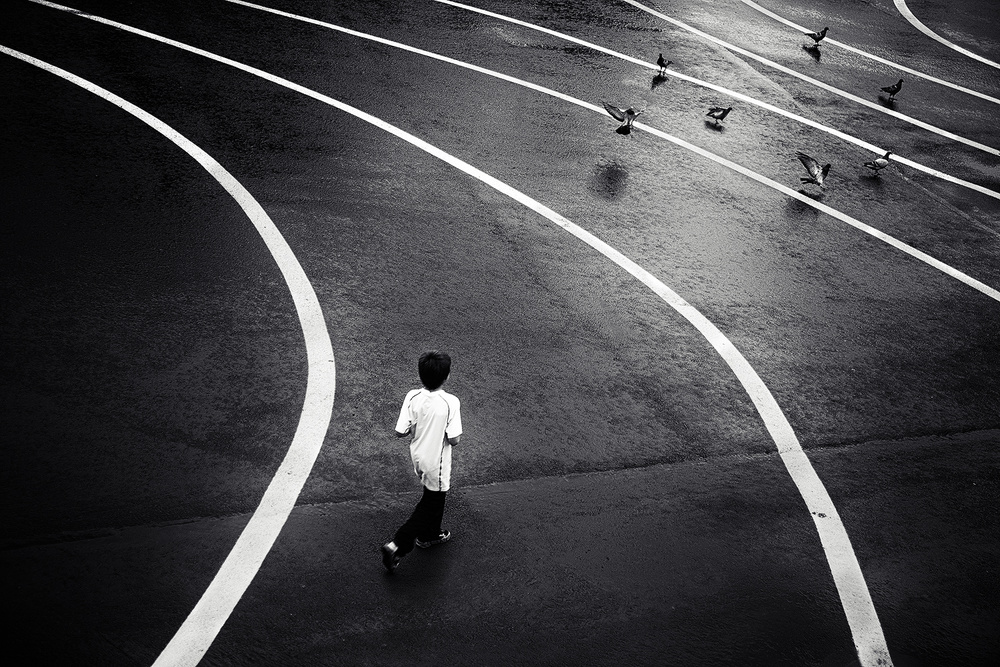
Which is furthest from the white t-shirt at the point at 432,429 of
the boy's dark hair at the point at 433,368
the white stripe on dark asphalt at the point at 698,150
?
the white stripe on dark asphalt at the point at 698,150

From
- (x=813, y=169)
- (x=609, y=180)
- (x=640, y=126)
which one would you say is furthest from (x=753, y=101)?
(x=609, y=180)

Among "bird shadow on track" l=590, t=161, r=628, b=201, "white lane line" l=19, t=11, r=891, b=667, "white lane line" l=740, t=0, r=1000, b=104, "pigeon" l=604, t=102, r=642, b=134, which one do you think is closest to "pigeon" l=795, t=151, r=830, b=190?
"pigeon" l=604, t=102, r=642, b=134

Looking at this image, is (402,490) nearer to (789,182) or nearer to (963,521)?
(963,521)

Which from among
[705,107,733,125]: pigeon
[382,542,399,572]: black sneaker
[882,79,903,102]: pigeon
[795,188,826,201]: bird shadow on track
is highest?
[882,79,903,102]: pigeon

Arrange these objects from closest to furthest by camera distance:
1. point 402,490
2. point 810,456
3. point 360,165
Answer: point 402,490 < point 810,456 < point 360,165

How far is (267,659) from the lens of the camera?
4.82m

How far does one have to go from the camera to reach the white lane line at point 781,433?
5555mm

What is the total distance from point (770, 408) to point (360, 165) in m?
5.70

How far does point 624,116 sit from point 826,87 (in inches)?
199

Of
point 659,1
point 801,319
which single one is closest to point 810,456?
point 801,319

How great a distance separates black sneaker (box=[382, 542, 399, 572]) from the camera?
532 centimetres

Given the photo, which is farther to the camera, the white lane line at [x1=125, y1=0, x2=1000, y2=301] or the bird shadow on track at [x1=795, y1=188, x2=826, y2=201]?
the bird shadow on track at [x1=795, y1=188, x2=826, y2=201]

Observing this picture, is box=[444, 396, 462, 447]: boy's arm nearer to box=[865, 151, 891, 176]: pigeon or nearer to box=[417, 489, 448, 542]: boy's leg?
box=[417, 489, 448, 542]: boy's leg

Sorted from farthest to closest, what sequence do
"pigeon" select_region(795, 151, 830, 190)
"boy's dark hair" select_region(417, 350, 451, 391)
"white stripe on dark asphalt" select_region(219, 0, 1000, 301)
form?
"pigeon" select_region(795, 151, 830, 190) → "white stripe on dark asphalt" select_region(219, 0, 1000, 301) → "boy's dark hair" select_region(417, 350, 451, 391)
